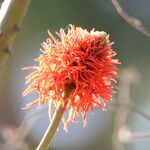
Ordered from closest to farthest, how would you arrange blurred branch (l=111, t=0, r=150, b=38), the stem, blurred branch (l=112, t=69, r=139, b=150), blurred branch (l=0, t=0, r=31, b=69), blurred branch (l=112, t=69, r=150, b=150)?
blurred branch (l=0, t=0, r=31, b=69) → the stem → blurred branch (l=111, t=0, r=150, b=38) → blurred branch (l=112, t=69, r=150, b=150) → blurred branch (l=112, t=69, r=139, b=150)

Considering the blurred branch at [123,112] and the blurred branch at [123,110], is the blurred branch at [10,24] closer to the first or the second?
the blurred branch at [123,112]

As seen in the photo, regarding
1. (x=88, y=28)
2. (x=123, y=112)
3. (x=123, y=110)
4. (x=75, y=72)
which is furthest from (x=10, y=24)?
(x=88, y=28)

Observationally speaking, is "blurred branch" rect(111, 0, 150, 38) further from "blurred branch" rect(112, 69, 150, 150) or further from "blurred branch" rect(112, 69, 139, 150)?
"blurred branch" rect(112, 69, 139, 150)

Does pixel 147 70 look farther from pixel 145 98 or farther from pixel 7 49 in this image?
pixel 7 49

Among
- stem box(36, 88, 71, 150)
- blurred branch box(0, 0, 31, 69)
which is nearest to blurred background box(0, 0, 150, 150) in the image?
stem box(36, 88, 71, 150)

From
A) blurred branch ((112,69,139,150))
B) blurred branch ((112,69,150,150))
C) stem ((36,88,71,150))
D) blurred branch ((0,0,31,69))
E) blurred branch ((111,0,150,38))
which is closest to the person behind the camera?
blurred branch ((0,0,31,69))

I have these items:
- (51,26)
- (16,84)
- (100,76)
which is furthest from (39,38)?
(100,76)
